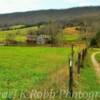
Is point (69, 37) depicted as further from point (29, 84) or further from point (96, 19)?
point (29, 84)

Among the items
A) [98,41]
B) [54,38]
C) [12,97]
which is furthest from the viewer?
[54,38]

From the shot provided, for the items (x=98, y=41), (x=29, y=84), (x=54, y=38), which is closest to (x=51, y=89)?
(x=29, y=84)

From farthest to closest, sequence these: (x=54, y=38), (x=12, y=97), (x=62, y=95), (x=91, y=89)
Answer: (x=54, y=38) → (x=91, y=89) → (x=62, y=95) → (x=12, y=97)

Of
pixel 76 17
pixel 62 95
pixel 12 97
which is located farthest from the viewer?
pixel 76 17

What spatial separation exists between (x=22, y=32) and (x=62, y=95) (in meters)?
157

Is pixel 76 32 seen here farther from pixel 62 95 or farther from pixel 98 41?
pixel 62 95

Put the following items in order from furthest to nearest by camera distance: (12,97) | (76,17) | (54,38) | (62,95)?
(76,17)
(54,38)
(62,95)
(12,97)

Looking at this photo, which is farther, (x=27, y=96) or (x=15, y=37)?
(x=15, y=37)

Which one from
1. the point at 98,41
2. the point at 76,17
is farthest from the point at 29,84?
the point at 76,17

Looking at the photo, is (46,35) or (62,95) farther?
(46,35)

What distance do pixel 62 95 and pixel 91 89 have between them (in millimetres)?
4493

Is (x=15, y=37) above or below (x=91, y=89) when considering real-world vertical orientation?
below

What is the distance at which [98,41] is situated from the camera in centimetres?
11712

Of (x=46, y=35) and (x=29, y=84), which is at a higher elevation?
(x=29, y=84)
